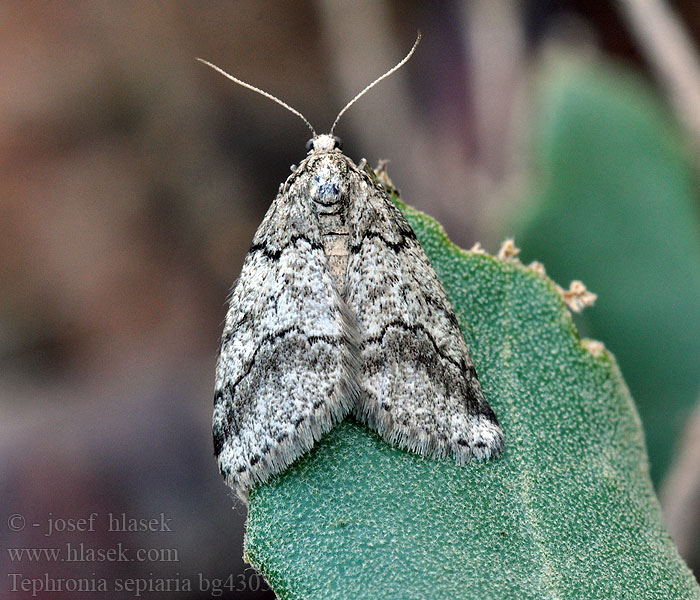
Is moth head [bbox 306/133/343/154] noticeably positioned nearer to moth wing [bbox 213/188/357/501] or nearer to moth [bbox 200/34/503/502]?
moth [bbox 200/34/503/502]

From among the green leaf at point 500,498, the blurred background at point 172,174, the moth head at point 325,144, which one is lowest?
the green leaf at point 500,498

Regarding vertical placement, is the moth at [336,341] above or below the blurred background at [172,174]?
below

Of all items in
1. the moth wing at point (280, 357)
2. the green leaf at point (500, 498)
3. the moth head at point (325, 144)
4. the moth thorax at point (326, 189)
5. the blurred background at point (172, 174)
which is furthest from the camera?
the blurred background at point (172, 174)

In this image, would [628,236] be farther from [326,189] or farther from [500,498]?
[500,498]

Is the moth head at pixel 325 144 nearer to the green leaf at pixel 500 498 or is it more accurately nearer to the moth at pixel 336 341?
the moth at pixel 336 341

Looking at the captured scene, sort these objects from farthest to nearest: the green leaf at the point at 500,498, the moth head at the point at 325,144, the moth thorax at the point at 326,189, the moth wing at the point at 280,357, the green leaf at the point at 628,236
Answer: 1. the green leaf at the point at 628,236
2. the moth head at the point at 325,144
3. the moth thorax at the point at 326,189
4. the moth wing at the point at 280,357
5. the green leaf at the point at 500,498

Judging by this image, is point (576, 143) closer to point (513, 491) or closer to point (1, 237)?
point (513, 491)

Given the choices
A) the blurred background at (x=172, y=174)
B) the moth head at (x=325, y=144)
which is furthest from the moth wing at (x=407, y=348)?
the blurred background at (x=172, y=174)

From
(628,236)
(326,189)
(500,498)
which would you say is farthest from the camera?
(628,236)

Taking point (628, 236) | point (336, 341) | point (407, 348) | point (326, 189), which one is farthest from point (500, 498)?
point (628, 236)
